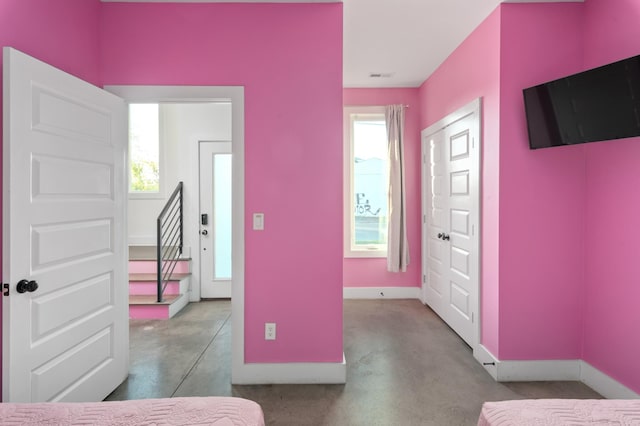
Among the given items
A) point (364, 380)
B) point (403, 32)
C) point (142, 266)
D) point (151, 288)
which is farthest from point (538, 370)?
point (142, 266)

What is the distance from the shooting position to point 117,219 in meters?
2.36

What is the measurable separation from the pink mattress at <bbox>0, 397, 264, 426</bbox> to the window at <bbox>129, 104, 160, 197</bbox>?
412cm

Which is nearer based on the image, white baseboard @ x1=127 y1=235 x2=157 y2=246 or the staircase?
the staircase

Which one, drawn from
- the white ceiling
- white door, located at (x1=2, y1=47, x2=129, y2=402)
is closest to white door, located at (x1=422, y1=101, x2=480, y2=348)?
the white ceiling

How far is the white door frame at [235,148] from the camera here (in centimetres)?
245

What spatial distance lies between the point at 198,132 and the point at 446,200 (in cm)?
329

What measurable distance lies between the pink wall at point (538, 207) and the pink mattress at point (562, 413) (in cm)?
135

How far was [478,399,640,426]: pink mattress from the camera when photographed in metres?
1.12

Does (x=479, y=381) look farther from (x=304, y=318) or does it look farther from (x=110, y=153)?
(x=110, y=153)

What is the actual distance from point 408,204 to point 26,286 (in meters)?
3.86

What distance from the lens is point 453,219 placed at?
3367 millimetres

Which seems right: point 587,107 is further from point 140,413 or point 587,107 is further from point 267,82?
point 140,413

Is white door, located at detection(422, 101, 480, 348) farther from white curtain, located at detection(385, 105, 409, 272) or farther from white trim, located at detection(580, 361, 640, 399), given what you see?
white trim, located at detection(580, 361, 640, 399)

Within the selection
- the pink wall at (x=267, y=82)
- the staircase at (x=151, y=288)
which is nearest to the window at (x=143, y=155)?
the staircase at (x=151, y=288)
